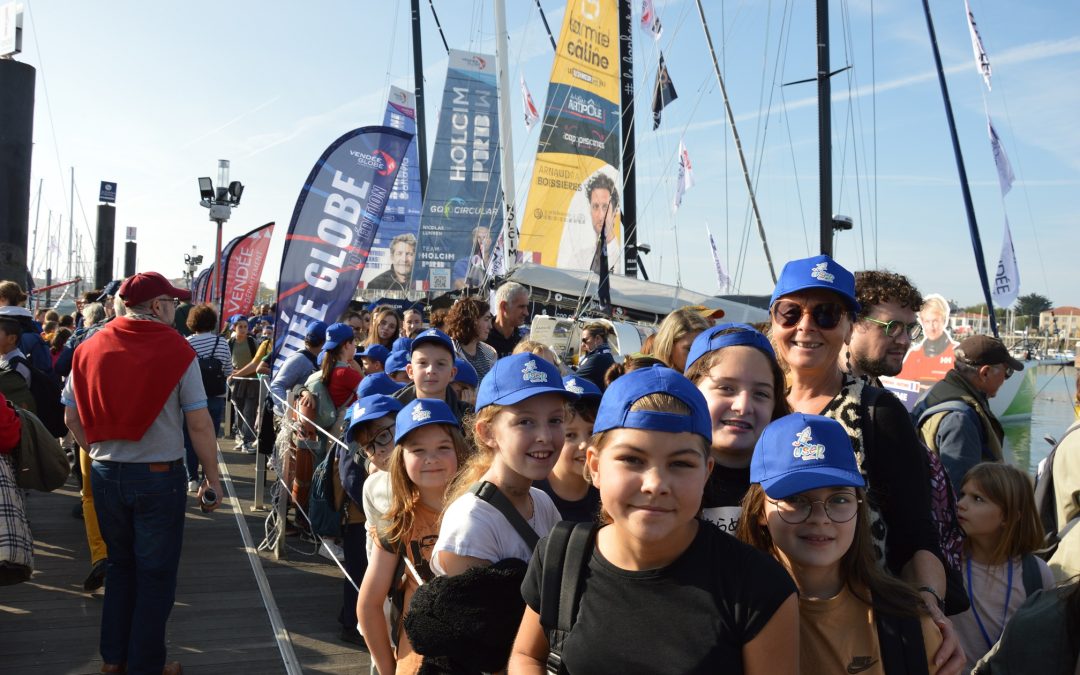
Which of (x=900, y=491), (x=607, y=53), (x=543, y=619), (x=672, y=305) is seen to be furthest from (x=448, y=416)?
(x=607, y=53)

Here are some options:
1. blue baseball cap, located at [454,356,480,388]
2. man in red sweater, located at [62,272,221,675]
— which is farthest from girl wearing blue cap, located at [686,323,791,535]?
man in red sweater, located at [62,272,221,675]

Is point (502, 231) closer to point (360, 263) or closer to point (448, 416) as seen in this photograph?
point (360, 263)

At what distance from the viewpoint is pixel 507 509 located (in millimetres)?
A: 2293

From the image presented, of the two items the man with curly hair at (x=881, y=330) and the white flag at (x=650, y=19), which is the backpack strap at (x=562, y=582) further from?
the white flag at (x=650, y=19)

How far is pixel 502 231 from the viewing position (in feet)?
65.3

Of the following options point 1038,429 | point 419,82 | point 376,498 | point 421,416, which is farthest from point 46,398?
point 419,82

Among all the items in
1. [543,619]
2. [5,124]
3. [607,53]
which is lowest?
[543,619]

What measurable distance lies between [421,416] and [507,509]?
78 centimetres

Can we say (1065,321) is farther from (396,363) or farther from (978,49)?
(396,363)

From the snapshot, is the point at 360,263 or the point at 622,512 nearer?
the point at 622,512

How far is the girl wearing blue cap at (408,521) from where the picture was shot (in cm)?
271

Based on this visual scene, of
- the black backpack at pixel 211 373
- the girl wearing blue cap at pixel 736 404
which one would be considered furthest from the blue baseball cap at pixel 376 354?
the girl wearing blue cap at pixel 736 404

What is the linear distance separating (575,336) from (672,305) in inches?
127

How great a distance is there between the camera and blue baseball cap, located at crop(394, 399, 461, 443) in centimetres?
295
